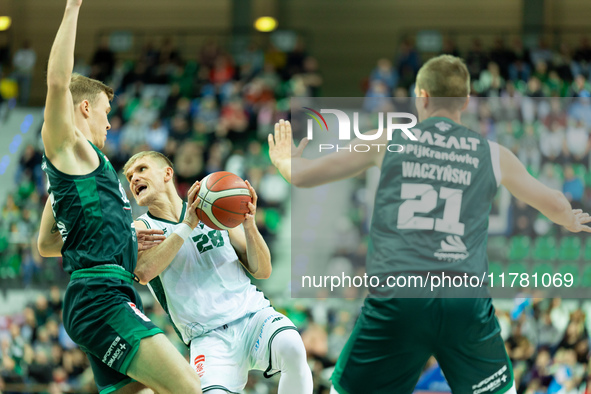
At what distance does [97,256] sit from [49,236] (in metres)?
0.75

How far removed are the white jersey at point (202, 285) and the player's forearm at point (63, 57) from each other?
1440mm

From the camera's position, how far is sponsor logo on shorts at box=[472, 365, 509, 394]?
12.7 feet

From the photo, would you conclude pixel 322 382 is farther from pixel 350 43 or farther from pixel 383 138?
pixel 350 43

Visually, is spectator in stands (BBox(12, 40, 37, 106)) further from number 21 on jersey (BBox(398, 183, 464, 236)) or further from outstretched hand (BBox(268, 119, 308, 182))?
number 21 on jersey (BBox(398, 183, 464, 236))

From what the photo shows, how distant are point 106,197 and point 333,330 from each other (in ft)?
22.3

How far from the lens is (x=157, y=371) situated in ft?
13.8

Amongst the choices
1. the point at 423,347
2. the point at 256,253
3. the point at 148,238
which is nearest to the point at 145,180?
the point at 148,238

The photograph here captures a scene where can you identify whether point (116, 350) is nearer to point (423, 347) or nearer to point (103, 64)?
point (423, 347)

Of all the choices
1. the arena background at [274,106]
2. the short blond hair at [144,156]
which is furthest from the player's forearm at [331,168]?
the arena background at [274,106]

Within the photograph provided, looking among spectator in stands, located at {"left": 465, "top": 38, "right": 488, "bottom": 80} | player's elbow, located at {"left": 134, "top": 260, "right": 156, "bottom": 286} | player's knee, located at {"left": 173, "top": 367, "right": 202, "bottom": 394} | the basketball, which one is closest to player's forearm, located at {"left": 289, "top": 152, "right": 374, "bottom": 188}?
the basketball

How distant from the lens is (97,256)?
4410 mm

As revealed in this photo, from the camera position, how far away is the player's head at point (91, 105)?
473 centimetres

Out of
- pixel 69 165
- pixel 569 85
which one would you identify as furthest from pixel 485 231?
pixel 569 85

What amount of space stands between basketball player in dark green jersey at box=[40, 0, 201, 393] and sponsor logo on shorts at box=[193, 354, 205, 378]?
1.51 feet
